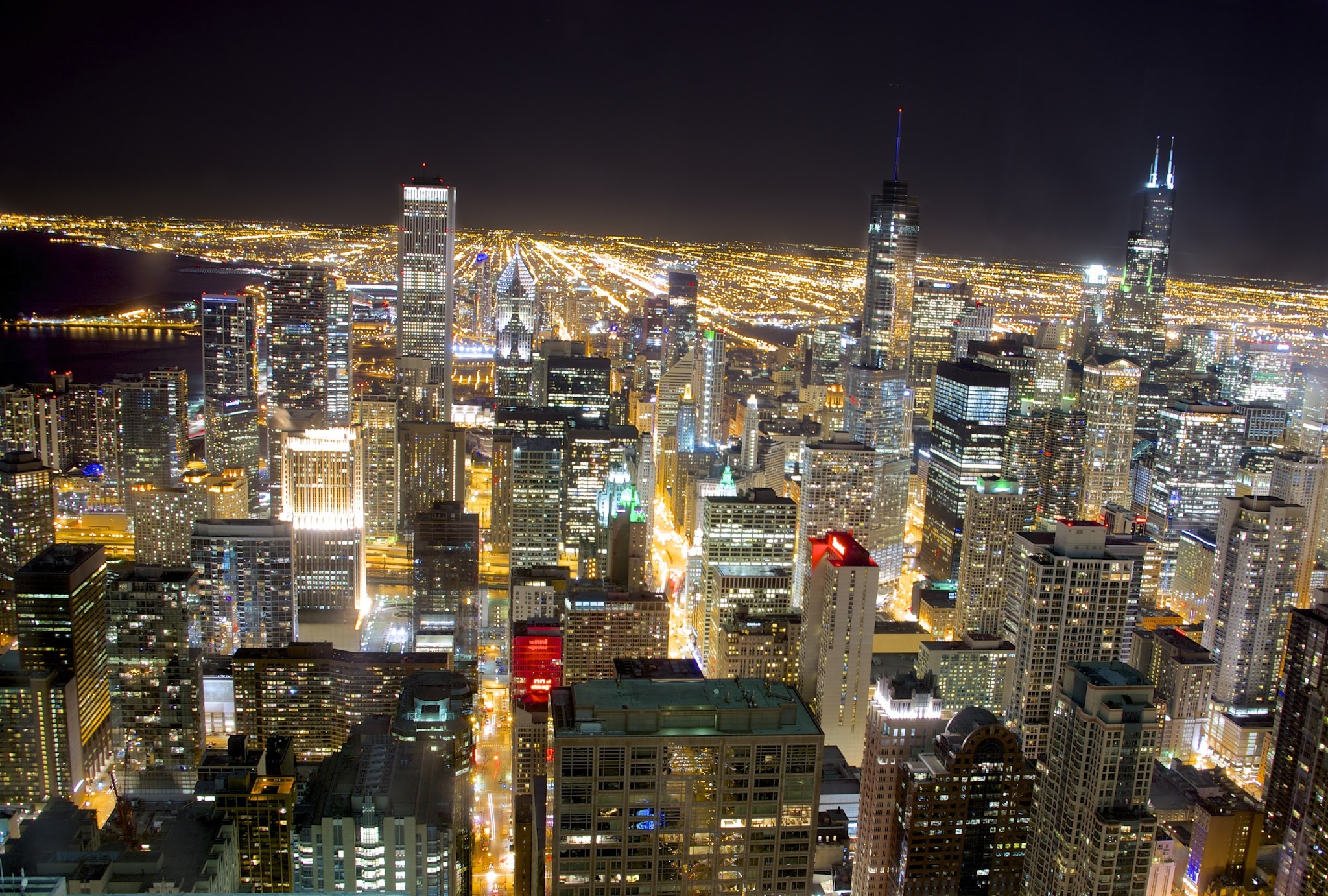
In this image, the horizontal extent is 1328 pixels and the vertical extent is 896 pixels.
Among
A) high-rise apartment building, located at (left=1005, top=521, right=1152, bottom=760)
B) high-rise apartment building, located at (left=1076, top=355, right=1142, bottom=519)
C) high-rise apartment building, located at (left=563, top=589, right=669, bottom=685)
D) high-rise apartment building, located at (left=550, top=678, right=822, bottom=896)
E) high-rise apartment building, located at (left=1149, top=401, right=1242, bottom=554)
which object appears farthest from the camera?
high-rise apartment building, located at (left=1076, top=355, right=1142, bottom=519)

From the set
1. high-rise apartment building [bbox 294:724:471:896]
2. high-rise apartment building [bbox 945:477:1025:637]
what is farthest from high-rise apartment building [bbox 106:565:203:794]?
high-rise apartment building [bbox 945:477:1025:637]

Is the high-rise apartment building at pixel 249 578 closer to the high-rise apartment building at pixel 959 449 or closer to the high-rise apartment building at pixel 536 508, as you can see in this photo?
the high-rise apartment building at pixel 536 508

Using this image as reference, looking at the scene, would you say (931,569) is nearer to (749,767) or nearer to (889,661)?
(889,661)

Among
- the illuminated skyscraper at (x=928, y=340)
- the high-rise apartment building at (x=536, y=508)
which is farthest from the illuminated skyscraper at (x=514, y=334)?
the illuminated skyscraper at (x=928, y=340)

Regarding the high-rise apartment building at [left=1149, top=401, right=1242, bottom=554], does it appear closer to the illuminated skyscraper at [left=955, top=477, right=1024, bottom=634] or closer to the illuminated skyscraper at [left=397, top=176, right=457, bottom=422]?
the illuminated skyscraper at [left=955, top=477, right=1024, bottom=634]

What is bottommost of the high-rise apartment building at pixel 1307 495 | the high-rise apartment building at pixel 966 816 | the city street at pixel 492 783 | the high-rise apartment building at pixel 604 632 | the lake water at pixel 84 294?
the city street at pixel 492 783

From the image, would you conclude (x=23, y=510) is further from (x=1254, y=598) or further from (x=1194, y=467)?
(x=1194, y=467)
